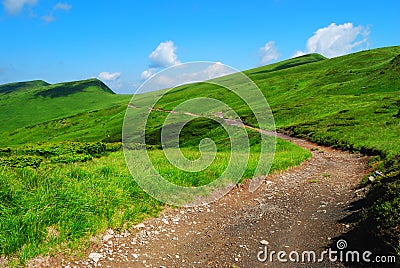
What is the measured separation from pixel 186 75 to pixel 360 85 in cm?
8135

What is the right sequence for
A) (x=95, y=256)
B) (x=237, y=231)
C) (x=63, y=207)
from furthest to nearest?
(x=237, y=231)
(x=63, y=207)
(x=95, y=256)

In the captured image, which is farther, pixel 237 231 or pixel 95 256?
pixel 237 231

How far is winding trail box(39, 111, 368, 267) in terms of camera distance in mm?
8961

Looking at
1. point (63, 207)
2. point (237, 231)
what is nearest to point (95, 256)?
point (63, 207)

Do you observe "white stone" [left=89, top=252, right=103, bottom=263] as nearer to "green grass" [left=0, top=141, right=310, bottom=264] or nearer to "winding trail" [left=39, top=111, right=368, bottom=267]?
"winding trail" [left=39, top=111, right=368, bottom=267]

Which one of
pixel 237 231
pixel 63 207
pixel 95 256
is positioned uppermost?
pixel 63 207

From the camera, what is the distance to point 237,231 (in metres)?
10.8

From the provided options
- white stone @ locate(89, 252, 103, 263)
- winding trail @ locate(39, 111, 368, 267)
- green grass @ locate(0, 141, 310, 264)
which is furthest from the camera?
winding trail @ locate(39, 111, 368, 267)

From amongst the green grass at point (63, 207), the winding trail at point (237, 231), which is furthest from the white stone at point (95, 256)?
the green grass at point (63, 207)

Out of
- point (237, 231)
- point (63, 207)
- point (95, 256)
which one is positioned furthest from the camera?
point (237, 231)

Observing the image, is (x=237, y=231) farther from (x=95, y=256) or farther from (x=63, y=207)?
(x=63, y=207)

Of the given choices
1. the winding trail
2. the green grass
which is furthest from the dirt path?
the green grass

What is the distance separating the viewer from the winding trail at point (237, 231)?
8961 mm

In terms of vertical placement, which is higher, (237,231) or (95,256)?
(95,256)
